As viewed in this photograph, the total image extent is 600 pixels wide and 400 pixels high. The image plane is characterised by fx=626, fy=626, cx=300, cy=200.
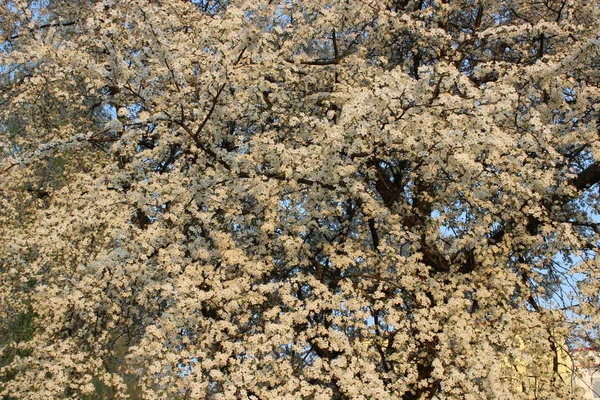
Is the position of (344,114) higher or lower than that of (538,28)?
lower

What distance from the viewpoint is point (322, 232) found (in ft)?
33.9

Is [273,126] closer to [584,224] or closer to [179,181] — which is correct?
[179,181]

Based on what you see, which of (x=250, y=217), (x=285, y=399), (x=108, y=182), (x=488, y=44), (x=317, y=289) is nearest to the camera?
(x=285, y=399)

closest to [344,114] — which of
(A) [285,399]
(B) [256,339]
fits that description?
(B) [256,339]

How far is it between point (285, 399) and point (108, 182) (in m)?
5.33

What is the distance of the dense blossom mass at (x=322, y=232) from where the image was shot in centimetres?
810

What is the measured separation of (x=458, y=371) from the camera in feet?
25.9

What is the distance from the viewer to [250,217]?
9.25m

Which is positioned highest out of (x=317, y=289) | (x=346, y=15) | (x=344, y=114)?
(x=346, y=15)

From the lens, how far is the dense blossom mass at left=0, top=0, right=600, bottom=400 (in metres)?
8.10

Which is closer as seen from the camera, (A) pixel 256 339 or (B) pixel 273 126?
(A) pixel 256 339

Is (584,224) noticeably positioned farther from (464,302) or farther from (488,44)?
(488,44)

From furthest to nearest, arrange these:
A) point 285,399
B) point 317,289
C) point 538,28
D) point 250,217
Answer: point 538,28, point 250,217, point 317,289, point 285,399

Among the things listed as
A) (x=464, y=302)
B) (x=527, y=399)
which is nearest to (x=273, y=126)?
(x=464, y=302)
